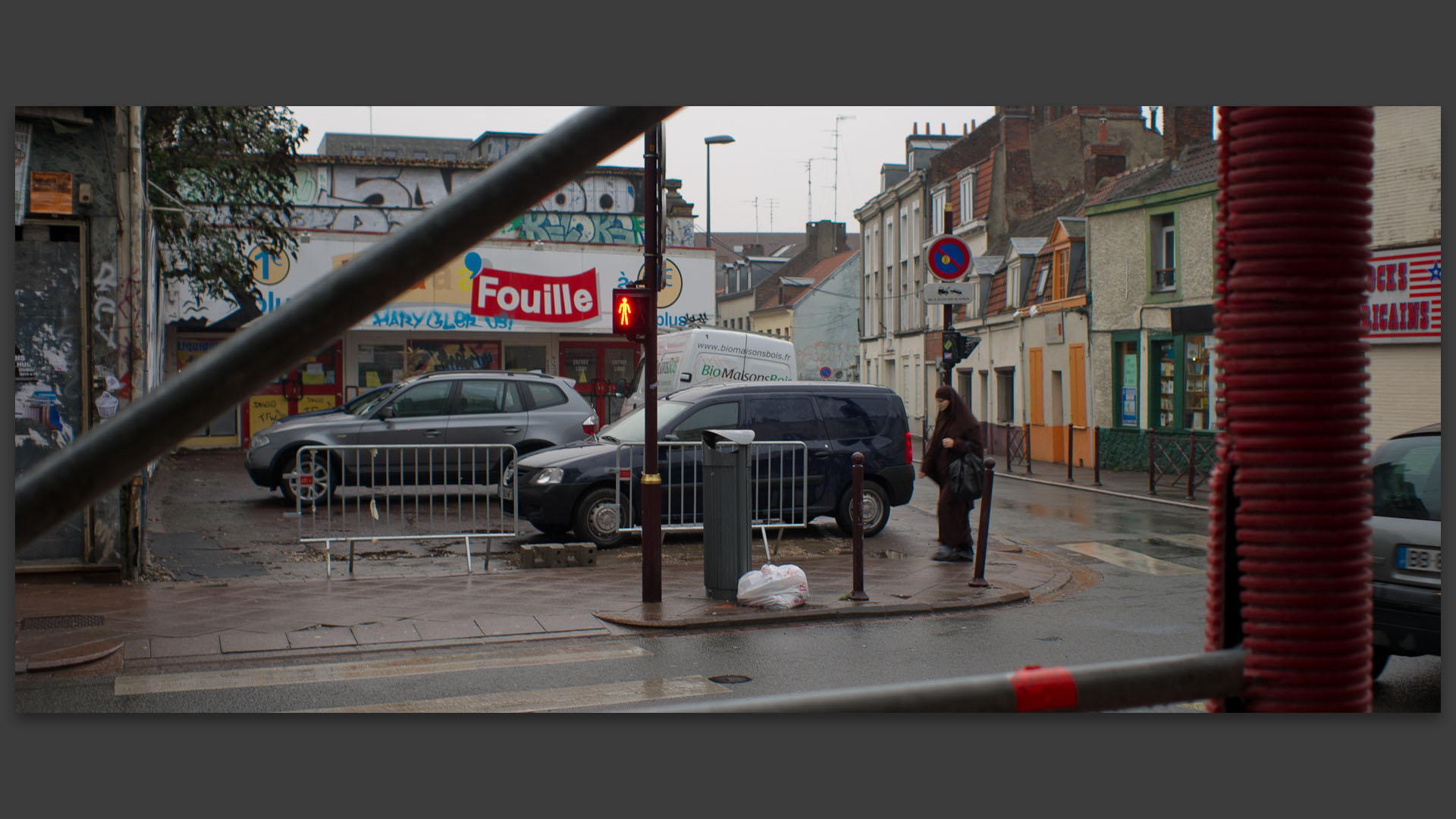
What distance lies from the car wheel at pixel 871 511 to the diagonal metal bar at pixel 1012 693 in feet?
40.9

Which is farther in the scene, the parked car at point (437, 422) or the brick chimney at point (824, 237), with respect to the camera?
the brick chimney at point (824, 237)

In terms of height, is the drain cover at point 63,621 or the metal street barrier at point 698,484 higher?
the metal street barrier at point 698,484

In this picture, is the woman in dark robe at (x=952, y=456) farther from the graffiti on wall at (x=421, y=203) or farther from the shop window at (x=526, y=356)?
the graffiti on wall at (x=421, y=203)

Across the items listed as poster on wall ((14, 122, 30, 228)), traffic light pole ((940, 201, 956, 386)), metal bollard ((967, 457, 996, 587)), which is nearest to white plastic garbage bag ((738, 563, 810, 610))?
metal bollard ((967, 457, 996, 587))

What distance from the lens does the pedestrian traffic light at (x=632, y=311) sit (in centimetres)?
895

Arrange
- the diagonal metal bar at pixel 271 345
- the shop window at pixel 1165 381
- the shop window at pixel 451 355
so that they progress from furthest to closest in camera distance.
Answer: the shop window at pixel 451 355
the shop window at pixel 1165 381
the diagonal metal bar at pixel 271 345

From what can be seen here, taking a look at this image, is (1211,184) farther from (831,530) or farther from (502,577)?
(502,577)

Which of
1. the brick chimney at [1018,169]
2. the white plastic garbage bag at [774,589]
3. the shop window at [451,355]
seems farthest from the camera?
the brick chimney at [1018,169]

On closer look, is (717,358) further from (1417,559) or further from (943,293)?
(1417,559)

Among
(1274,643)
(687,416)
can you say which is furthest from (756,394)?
(1274,643)

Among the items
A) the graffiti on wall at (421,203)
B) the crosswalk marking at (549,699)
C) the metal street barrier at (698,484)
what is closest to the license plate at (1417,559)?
the crosswalk marking at (549,699)

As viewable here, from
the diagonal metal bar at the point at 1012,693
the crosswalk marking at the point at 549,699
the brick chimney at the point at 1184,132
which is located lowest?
the crosswalk marking at the point at 549,699

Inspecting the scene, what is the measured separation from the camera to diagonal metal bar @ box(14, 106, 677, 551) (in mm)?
1103

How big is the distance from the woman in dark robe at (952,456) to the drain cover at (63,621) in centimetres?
757
